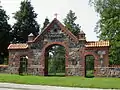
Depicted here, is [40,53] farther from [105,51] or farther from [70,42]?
[105,51]

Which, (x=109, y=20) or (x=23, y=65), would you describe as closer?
(x=23, y=65)

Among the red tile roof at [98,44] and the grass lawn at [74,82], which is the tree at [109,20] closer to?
the red tile roof at [98,44]

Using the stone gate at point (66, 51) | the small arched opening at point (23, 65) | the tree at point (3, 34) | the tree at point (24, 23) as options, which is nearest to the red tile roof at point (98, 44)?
the stone gate at point (66, 51)

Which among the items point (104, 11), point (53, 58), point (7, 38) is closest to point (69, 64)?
point (53, 58)

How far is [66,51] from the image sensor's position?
3475 cm

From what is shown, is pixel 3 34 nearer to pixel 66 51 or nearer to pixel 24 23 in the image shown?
pixel 24 23

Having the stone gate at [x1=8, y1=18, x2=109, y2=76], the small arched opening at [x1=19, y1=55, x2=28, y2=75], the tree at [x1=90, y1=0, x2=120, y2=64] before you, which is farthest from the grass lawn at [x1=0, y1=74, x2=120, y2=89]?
the tree at [x1=90, y1=0, x2=120, y2=64]

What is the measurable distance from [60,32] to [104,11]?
12.5 meters

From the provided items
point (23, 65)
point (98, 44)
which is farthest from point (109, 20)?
point (23, 65)

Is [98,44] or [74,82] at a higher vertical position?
[98,44]

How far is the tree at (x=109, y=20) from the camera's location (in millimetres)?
42756

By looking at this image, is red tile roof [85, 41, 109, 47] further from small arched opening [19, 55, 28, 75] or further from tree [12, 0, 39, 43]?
tree [12, 0, 39, 43]

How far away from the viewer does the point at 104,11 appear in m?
45.4

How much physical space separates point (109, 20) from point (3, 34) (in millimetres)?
21544
